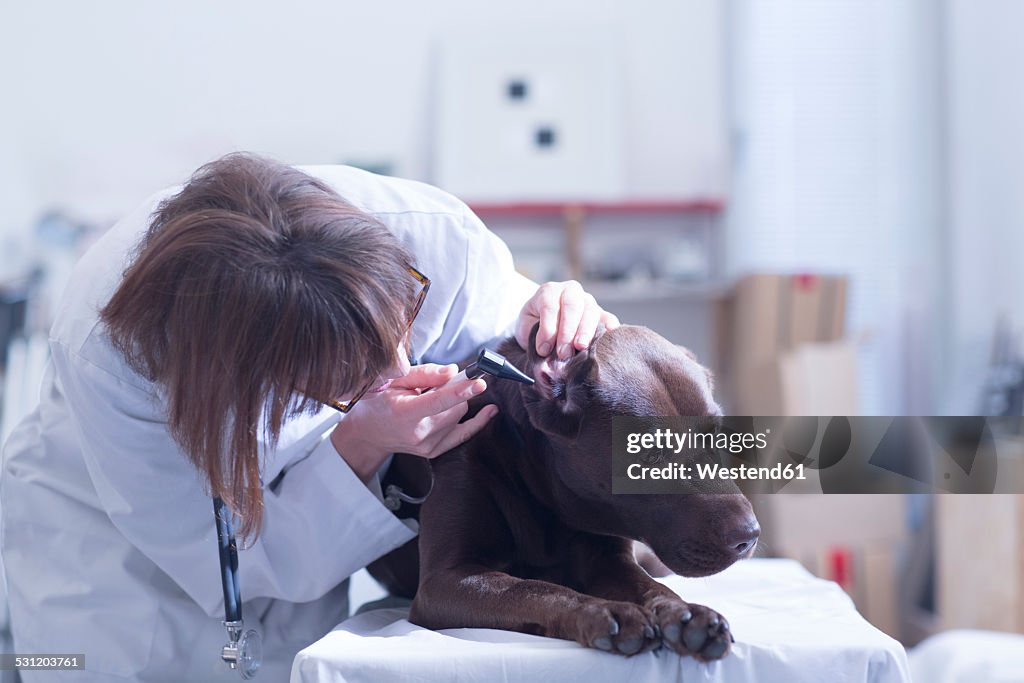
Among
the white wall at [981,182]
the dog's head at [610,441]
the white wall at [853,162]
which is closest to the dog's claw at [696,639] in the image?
the dog's head at [610,441]

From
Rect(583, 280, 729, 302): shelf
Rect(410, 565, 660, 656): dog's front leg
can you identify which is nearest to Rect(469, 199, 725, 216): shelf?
Rect(583, 280, 729, 302): shelf

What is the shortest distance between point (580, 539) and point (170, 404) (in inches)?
17.5

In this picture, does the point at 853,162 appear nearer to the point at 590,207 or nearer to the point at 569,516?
the point at 590,207

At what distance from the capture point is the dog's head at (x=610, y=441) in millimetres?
810

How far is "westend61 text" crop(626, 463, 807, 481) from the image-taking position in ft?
2.72

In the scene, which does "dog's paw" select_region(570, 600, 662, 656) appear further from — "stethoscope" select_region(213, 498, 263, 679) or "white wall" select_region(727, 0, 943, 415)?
"white wall" select_region(727, 0, 943, 415)

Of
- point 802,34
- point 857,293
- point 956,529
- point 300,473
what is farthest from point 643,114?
point 300,473

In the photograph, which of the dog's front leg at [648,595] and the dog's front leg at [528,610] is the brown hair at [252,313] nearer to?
the dog's front leg at [528,610]

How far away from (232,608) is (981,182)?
8.38ft

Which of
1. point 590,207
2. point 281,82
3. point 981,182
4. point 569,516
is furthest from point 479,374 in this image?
point 281,82

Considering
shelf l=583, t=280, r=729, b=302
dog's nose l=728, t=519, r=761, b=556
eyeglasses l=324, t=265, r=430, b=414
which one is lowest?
shelf l=583, t=280, r=729, b=302

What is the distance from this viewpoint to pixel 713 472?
834 millimetres

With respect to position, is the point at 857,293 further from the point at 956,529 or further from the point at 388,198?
the point at 388,198

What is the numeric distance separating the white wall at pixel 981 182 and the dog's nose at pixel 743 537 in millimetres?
1916
